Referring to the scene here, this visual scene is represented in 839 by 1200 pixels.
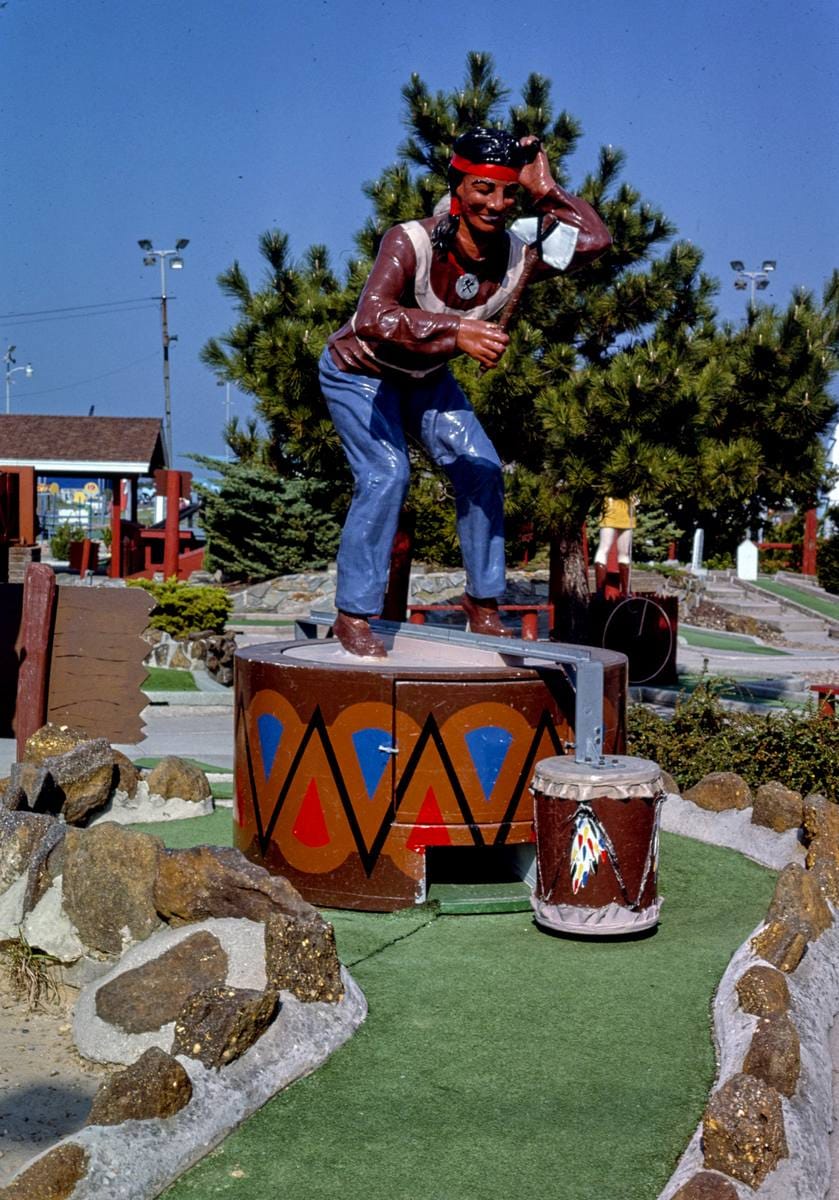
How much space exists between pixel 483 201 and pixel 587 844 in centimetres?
274

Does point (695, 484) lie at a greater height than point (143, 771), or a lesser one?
greater

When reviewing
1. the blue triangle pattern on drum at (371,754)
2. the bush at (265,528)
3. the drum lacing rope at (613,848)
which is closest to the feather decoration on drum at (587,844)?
the drum lacing rope at (613,848)

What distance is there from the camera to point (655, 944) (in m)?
5.34

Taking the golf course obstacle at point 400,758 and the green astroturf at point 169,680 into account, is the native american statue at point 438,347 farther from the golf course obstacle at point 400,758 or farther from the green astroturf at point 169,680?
the green astroturf at point 169,680

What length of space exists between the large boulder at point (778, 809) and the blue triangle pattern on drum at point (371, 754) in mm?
2127

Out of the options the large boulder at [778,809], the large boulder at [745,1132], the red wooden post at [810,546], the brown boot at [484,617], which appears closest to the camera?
the large boulder at [745,1132]

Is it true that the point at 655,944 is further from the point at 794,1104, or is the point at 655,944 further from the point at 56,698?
the point at 56,698

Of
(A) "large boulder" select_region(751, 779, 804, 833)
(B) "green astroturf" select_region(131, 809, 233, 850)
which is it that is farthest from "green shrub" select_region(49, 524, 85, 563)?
(A) "large boulder" select_region(751, 779, 804, 833)

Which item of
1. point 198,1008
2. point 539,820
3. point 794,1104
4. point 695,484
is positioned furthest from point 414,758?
point 695,484

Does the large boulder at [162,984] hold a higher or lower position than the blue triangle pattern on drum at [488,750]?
lower

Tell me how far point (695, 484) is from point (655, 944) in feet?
27.5

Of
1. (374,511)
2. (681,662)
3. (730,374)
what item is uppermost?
(730,374)

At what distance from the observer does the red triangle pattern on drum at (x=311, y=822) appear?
590 cm

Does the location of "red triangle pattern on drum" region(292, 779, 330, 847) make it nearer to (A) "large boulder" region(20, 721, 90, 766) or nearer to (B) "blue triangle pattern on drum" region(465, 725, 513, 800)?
(B) "blue triangle pattern on drum" region(465, 725, 513, 800)
